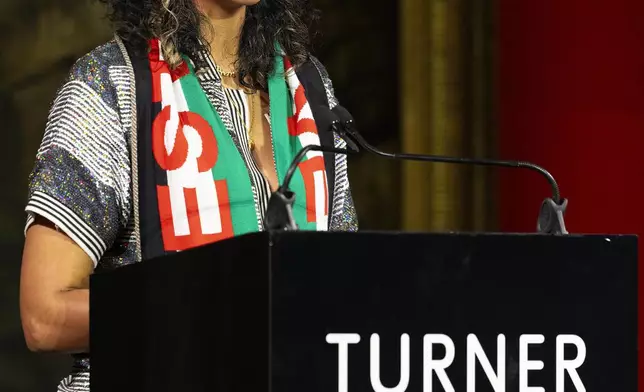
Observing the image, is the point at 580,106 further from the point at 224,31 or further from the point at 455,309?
the point at 455,309

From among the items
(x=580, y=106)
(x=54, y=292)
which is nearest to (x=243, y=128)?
(x=54, y=292)

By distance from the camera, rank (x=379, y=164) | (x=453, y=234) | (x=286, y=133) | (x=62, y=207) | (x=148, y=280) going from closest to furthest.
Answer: (x=453, y=234) < (x=148, y=280) < (x=62, y=207) < (x=286, y=133) < (x=379, y=164)

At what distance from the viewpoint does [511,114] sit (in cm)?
275

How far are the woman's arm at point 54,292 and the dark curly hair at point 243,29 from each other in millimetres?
299

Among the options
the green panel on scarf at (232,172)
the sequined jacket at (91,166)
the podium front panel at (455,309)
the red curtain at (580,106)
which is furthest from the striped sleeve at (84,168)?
the red curtain at (580,106)

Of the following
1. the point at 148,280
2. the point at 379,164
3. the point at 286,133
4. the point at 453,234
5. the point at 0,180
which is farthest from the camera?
the point at 379,164

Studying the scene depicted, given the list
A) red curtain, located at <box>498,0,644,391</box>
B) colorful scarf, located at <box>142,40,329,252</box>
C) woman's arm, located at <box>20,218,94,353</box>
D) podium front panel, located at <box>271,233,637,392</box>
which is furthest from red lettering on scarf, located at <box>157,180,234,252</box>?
red curtain, located at <box>498,0,644,391</box>

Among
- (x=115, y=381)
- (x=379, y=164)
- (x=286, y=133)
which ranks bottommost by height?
(x=115, y=381)

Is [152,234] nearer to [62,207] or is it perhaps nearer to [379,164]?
[62,207]

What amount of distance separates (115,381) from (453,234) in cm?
37

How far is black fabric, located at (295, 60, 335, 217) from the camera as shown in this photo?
1616 mm

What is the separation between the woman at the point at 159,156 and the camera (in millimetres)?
1353

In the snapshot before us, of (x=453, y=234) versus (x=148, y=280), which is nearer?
(x=453, y=234)

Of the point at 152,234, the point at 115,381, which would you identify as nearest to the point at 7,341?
the point at 152,234
